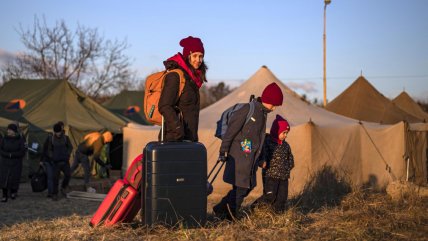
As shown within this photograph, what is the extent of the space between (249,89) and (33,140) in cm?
667

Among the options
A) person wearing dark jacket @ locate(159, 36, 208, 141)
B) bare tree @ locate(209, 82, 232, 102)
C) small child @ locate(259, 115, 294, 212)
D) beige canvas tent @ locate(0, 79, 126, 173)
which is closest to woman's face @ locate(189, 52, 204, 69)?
person wearing dark jacket @ locate(159, 36, 208, 141)

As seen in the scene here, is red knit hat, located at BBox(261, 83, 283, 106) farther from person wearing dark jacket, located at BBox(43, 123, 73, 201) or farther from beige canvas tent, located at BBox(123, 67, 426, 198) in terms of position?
person wearing dark jacket, located at BBox(43, 123, 73, 201)

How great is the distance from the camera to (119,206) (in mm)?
5098

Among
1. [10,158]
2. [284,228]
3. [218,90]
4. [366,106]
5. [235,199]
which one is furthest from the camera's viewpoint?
[218,90]

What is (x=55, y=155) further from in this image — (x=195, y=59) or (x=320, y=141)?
(x=195, y=59)

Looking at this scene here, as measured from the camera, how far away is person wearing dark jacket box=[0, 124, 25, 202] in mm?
11250

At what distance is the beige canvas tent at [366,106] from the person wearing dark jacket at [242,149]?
1195 centimetres

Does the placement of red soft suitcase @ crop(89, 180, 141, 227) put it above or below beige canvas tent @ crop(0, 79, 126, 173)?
below

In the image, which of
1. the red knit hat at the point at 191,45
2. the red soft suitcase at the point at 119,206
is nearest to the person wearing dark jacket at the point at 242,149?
the red knit hat at the point at 191,45

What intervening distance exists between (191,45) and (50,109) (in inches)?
520

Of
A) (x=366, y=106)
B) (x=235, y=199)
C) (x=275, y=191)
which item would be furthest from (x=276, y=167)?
(x=366, y=106)

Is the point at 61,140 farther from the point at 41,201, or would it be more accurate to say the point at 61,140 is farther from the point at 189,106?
the point at 189,106

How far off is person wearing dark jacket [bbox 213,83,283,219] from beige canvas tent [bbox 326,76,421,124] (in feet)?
39.2

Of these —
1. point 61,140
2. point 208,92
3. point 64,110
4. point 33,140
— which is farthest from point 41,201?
point 208,92
